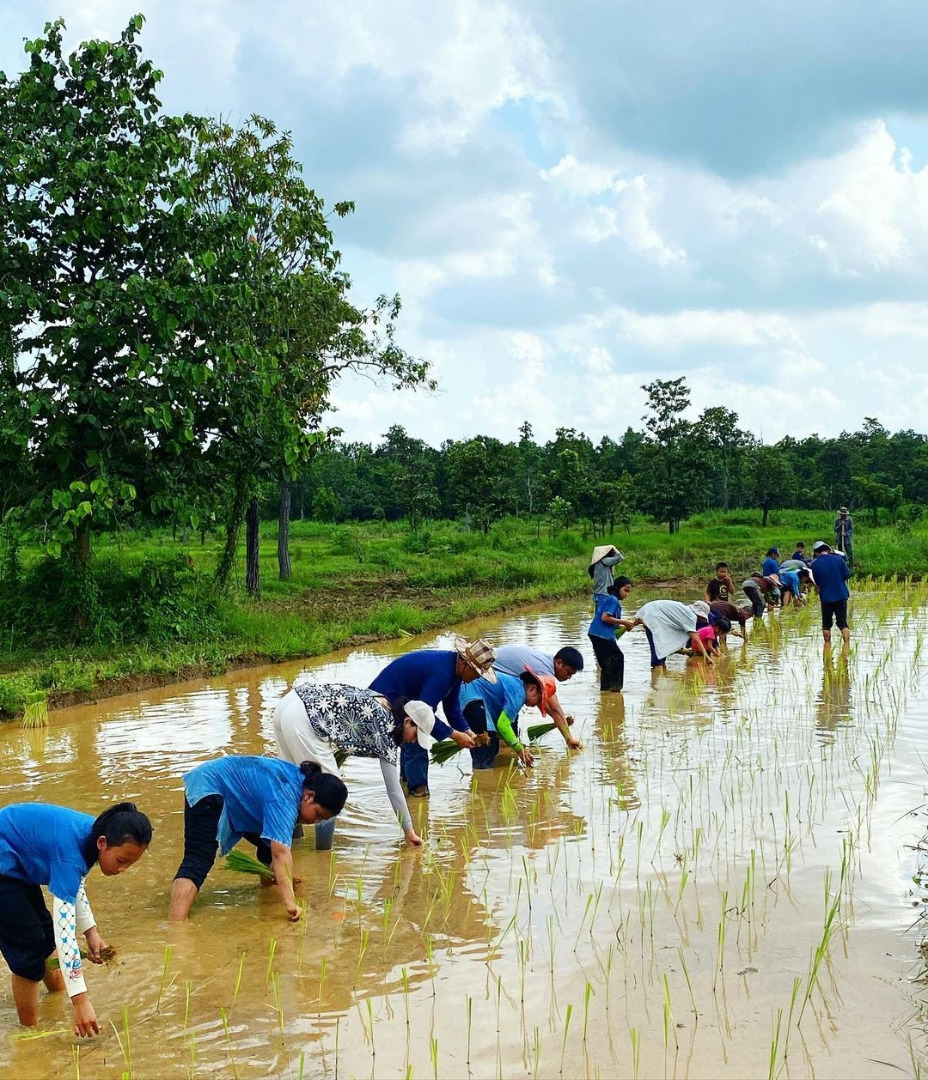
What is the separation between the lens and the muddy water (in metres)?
3.93

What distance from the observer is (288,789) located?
510cm

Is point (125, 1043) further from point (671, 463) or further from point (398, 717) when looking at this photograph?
point (671, 463)

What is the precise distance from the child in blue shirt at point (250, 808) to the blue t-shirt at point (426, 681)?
123 cm

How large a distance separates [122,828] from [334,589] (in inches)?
709

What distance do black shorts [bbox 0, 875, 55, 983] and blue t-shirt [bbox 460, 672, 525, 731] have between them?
3824 millimetres

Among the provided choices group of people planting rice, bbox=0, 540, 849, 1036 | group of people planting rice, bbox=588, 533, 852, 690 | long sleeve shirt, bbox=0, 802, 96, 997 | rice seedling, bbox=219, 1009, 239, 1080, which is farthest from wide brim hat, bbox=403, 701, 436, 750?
group of people planting rice, bbox=588, 533, 852, 690

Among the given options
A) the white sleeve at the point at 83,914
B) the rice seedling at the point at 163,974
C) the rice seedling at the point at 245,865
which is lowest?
the rice seedling at the point at 163,974

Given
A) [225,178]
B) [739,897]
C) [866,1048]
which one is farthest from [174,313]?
[866,1048]

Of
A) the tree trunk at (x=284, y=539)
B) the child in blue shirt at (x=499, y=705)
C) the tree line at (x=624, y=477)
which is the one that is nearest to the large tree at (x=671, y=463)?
the tree line at (x=624, y=477)

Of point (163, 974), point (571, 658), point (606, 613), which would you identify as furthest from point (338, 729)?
point (606, 613)

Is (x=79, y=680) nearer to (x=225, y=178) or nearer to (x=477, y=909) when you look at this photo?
(x=477, y=909)

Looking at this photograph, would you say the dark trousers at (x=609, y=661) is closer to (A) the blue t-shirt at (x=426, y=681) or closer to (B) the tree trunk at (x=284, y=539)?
(A) the blue t-shirt at (x=426, y=681)

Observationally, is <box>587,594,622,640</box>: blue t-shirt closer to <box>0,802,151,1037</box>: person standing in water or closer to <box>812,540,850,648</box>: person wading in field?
<box>812,540,850,648</box>: person wading in field

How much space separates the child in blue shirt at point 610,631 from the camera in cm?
1057
